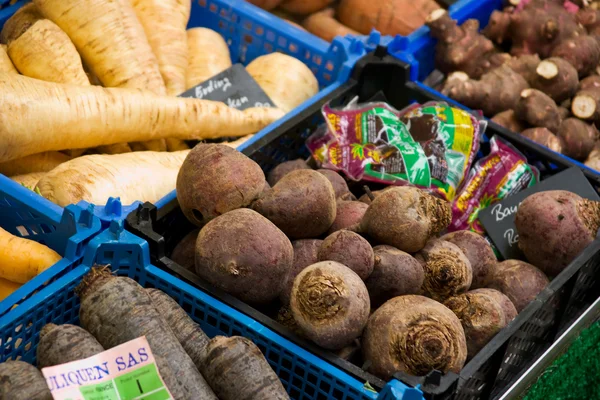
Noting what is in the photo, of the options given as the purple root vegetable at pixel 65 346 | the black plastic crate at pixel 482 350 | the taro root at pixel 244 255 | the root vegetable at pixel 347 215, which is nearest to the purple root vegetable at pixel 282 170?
the black plastic crate at pixel 482 350

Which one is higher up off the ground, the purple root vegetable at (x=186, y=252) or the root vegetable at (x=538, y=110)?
the root vegetable at (x=538, y=110)

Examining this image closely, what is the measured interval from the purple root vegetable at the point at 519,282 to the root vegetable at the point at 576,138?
33.6 inches

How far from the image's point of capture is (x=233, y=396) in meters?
1.35

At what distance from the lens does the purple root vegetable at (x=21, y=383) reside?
1178 mm

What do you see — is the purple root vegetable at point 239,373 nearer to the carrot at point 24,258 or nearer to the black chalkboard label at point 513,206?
the carrot at point 24,258

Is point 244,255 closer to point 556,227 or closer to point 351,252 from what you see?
point 351,252

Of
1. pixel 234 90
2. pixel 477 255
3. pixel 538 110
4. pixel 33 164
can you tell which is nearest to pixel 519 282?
pixel 477 255

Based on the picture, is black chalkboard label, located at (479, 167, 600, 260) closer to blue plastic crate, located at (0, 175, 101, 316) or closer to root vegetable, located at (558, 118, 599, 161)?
root vegetable, located at (558, 118, 599, 161)

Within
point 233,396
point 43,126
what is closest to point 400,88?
point 43,126

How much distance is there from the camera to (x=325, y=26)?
128 inches

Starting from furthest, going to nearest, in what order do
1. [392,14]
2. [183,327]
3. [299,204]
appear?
1. [392,14]
2. [299,204]
3. [183,327]

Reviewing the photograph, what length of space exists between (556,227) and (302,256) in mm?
701

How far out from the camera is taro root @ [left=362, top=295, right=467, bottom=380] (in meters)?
1.40

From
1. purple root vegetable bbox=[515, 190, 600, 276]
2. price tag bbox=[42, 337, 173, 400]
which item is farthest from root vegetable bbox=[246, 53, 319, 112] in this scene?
price tag bbox=[42, 337, 173, 400]
